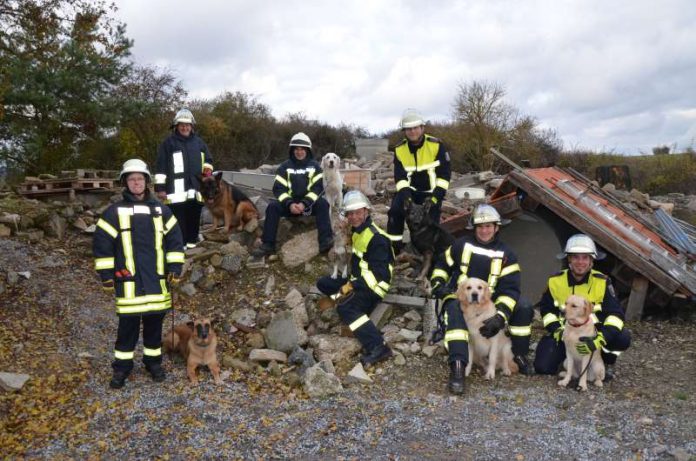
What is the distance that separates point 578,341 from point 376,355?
205 centimetres

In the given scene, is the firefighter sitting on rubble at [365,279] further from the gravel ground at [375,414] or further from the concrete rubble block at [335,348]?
the gravel ground at [375,414]

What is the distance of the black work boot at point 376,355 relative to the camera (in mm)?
5895

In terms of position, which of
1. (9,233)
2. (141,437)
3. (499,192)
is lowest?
(141,437)

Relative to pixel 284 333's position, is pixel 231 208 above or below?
above

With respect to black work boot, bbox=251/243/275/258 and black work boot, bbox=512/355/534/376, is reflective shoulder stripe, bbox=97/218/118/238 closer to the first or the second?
black work boot, bbox=251/243/275/258

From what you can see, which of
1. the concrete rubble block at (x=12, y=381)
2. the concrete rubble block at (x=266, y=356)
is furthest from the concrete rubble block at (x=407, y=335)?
the concrete rubble block at (x=12, y=381)

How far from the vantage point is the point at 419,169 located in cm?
734

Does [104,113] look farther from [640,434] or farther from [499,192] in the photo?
[640,434]

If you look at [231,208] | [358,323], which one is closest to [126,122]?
[231,208]

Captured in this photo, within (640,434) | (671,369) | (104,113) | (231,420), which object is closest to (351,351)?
(231,420)

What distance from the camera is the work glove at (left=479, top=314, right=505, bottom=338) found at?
532 cm

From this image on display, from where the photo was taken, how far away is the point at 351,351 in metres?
6.14

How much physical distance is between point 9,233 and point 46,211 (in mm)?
769

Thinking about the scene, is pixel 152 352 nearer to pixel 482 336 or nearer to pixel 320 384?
pixel 320 384
